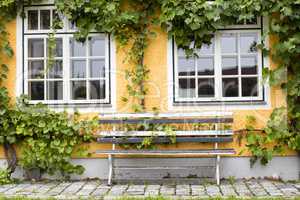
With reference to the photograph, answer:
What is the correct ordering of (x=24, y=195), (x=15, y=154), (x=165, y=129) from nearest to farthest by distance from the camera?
(x=24, y=195) → (x=165, y=129) → (x=15, y=154)

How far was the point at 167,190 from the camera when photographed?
635 cm

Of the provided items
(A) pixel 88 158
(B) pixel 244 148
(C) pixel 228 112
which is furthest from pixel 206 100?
(A) pixel 88 158

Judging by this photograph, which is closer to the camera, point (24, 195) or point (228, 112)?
point (24, 195)

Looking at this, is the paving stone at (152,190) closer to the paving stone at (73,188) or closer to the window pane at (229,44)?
the paving stone at (73,188)

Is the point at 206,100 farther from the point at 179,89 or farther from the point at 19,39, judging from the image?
the point at 19,39

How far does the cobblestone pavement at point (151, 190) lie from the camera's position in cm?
610

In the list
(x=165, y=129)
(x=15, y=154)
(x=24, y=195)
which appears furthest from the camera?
(x=15, y=154)

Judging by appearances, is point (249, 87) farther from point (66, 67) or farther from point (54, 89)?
point (54, 89)

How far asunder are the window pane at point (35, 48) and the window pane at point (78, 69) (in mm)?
528

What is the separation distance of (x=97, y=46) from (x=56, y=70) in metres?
0.73

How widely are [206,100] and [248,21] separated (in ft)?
4.34

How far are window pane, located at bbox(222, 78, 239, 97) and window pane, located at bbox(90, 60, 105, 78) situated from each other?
1823 mm

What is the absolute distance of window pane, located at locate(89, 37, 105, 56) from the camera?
7.56 meters

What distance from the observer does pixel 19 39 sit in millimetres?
7574
